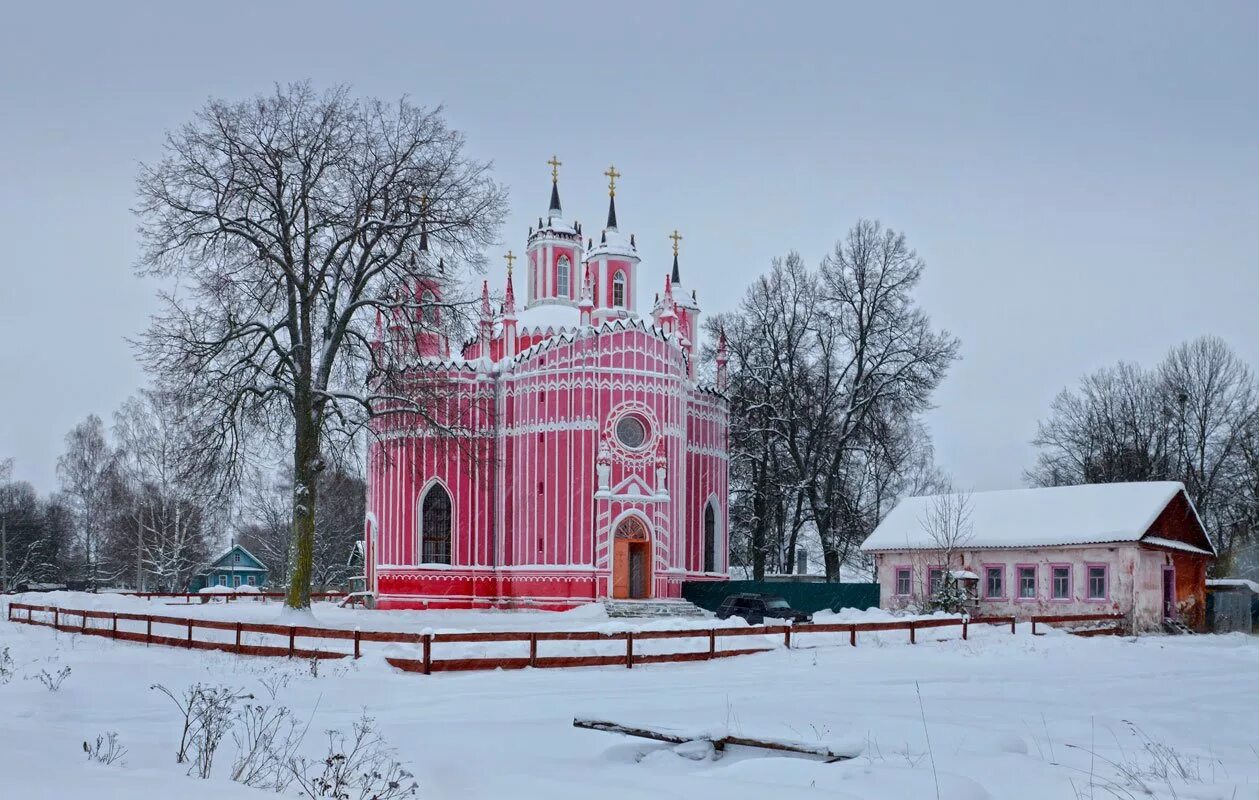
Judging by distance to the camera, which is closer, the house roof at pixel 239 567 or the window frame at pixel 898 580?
the window frame at pixel 898 580

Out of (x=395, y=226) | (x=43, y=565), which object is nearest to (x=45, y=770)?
(x=395, y=226)

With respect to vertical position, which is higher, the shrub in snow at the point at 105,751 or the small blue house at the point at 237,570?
the shrub in snow at the point at 105,751

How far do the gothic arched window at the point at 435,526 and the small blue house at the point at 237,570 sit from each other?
139 ft

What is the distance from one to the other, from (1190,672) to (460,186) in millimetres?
19017

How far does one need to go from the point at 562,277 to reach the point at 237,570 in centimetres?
4612

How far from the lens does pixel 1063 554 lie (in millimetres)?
33469

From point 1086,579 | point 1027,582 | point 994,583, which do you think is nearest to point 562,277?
point 994,583

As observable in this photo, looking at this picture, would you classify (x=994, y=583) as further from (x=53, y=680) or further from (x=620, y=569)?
(x=53, y=680)

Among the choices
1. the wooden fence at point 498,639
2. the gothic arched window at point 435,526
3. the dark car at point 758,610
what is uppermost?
the gothic arched window at point 435,526

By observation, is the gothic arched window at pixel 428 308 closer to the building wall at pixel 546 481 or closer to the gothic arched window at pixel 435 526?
the building wall at pixel 546 481

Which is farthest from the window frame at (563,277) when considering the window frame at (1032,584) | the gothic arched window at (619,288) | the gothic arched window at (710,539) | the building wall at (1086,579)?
the window frame at (1032,584)

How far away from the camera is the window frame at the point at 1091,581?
32.4 metres

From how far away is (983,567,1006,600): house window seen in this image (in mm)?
34844

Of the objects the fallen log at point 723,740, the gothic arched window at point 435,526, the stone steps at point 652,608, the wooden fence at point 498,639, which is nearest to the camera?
the fallen log at point 723,740
